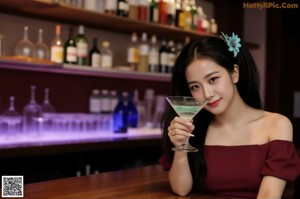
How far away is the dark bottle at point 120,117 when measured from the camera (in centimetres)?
348

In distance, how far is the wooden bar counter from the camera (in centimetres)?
145

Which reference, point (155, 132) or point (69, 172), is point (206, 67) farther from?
point (155, 132)

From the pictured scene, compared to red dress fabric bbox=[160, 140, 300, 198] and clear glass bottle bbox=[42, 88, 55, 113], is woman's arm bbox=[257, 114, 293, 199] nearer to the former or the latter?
red dress fabric bbox=[160, 140, 300, 198]

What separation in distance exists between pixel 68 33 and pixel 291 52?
121 inches

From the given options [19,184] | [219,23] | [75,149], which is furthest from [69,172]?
[219,23]

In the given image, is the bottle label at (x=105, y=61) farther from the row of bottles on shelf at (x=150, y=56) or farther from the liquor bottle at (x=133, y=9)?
the liquor bottle at (x=133, y=9)

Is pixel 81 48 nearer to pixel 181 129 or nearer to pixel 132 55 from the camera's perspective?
pixel 132 55

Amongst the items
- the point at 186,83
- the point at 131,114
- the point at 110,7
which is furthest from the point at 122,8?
the point at 186,83

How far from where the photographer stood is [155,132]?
362cm

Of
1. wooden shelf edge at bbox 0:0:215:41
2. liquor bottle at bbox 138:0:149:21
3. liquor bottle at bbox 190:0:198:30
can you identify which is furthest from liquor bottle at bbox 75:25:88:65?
liquor bottle at bbox 190:0:198:30

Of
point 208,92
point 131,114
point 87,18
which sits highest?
point 87,18

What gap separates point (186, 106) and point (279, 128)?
0.36 meters

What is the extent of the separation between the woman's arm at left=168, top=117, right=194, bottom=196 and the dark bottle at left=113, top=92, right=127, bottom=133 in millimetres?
1844

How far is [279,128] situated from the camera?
1.60 metres
